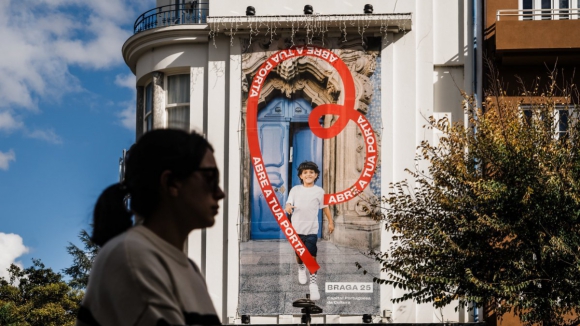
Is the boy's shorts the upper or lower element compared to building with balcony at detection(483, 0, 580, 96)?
lower

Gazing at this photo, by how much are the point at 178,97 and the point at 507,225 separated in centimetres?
1093

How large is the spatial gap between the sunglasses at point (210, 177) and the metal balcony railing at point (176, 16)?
24.2 meters

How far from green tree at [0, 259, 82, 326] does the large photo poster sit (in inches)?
459

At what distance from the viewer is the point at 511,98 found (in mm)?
24344

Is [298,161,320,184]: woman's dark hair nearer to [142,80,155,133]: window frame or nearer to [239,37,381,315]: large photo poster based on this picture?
[239,37,381,315]: large photo poster

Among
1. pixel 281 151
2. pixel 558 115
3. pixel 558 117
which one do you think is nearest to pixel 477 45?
pixel 558 115

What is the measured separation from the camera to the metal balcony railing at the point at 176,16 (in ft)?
87.6

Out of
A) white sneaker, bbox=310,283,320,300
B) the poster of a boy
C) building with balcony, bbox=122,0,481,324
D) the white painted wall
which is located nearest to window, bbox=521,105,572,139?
building with balcony, bbox=122,0,481,324

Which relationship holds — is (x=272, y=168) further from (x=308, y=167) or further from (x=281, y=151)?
(x=308, y=167)

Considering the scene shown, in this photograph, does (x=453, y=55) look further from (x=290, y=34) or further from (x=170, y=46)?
(x=170, y=46)

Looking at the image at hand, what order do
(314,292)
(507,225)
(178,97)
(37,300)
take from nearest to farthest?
(507,225), (314,292), (178,97), (37,300)

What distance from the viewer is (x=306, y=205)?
81.4 feet

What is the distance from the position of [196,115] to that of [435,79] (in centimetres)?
586

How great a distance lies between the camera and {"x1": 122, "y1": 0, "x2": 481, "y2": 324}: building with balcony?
24609 mm
